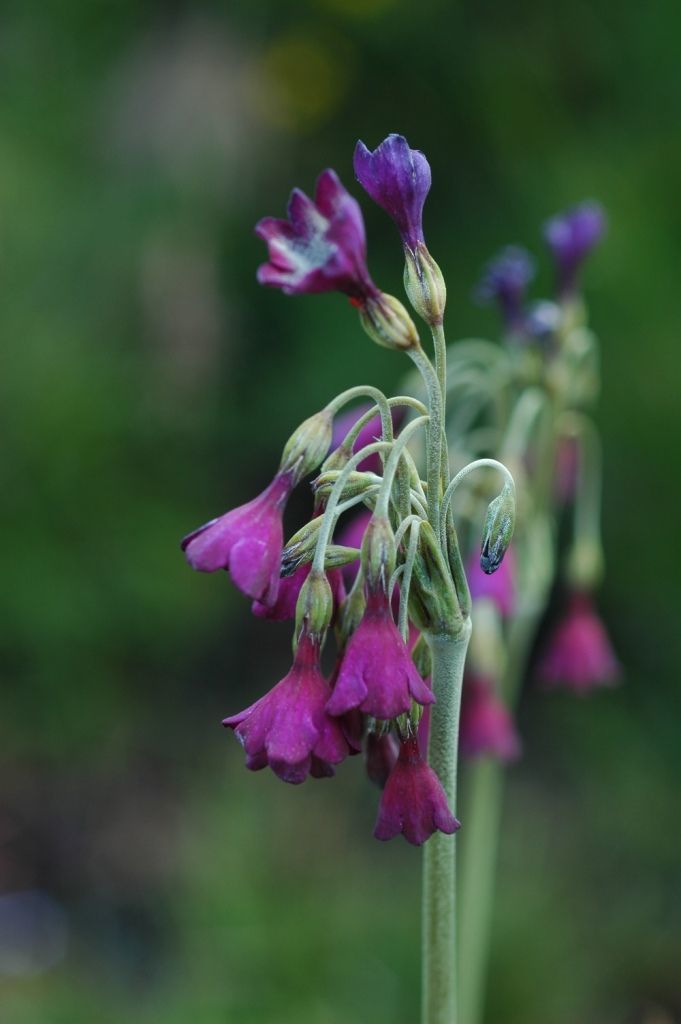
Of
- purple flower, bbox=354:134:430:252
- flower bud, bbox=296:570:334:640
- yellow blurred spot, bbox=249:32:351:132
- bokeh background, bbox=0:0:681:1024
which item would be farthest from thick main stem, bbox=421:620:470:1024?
yellow blurred spot, bbox=249:32:351:132

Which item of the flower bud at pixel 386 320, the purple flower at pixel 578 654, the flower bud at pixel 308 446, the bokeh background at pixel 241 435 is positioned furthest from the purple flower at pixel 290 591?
the bokeh background at pixel 241 435

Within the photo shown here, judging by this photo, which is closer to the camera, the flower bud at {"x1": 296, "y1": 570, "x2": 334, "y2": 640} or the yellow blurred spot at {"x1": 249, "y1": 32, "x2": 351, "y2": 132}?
the flower bud at {"x1": 296, "y1": 570, "x2": 334, "y2": 640}

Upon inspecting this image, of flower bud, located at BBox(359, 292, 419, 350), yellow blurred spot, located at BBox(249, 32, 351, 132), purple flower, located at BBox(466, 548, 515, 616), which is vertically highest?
yellow blurred spot, located at BBox(249, 32, 351, 132)

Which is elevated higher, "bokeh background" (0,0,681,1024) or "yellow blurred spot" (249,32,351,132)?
"yellow blurred spot" (249,32,351,132)

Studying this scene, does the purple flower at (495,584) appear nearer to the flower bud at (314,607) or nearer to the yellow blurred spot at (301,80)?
the flower bud at (314,607)

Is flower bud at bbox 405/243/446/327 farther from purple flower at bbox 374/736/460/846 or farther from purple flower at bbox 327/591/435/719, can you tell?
purple flower at bbox 374/736/460/846

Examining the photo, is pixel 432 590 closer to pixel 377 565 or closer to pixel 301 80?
pixel 377 565

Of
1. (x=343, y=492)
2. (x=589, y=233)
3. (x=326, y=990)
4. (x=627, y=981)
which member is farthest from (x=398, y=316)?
(x=627, y=981)
